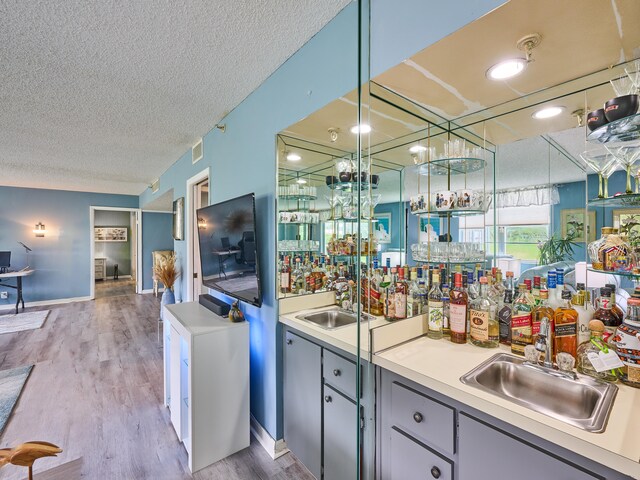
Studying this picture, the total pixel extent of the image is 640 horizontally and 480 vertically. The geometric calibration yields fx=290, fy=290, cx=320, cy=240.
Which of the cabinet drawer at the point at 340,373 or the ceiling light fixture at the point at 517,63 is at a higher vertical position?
the ceiling light fixture at the point at 517,63

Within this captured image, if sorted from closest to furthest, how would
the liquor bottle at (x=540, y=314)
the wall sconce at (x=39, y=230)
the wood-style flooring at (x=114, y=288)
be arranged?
the liquor bottle at (x=540, y=314) → the wall sconce at (x=39, y=230) → the wood-style flooring at (x=114, y=288)

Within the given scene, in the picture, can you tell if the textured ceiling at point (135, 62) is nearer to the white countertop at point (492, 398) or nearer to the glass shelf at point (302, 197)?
the glass shelf at point (302, 197)

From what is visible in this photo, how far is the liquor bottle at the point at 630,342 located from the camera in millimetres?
909

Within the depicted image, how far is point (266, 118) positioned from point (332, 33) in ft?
2.38

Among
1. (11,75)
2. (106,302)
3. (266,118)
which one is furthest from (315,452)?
(106,302)

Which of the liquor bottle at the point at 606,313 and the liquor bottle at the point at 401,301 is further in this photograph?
the liquor bottle at the point at 401,301

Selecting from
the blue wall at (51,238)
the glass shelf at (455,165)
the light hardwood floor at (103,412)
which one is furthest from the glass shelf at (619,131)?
the blue wall at (51,238)

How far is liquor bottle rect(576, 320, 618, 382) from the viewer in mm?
954

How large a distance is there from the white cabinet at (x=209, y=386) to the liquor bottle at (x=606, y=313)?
1.83 metres

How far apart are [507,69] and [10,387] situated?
14.6ft

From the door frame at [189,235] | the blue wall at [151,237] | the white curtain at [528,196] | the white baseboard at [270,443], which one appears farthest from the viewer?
the blue wall at [151,237]

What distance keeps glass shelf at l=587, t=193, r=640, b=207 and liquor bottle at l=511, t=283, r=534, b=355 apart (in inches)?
16.1

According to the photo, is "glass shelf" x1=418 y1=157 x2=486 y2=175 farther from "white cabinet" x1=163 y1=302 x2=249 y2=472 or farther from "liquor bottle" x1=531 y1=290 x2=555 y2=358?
"white cabinet" x1=163 y1=302 x2=249 y2=472

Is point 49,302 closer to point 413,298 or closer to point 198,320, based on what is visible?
point 198,320
